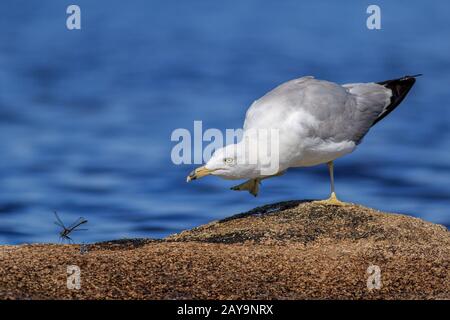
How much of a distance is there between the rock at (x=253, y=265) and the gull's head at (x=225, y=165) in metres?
0.55

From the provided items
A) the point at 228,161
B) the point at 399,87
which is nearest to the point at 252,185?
the point at 228,161

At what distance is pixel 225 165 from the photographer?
8.67 meters

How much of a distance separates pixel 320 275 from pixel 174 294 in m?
1.14

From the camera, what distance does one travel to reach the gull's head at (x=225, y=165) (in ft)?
28.3

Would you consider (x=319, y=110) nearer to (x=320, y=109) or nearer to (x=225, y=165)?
(x=320, y=109)

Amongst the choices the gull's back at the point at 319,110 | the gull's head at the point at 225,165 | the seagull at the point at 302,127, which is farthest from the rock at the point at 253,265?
the gull's back at the point at 319,110

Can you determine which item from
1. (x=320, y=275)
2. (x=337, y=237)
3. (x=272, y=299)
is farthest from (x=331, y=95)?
(x=272, y=299)

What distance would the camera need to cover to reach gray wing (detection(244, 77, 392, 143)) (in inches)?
359

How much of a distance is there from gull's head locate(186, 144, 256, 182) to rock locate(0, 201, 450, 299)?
1.81 ft

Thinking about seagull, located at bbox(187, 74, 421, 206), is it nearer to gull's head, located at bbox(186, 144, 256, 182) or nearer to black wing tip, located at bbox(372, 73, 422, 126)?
gull's head, located at bbox(186, 144, 256, 182)

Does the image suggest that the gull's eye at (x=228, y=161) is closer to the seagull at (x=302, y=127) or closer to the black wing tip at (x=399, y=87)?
the seagull at (x=302, y=127)

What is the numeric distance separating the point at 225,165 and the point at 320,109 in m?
1.32

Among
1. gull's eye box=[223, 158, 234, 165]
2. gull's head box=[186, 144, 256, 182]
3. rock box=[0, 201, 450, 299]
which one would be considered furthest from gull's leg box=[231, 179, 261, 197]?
rock box=[0, 201, 450, 299]
